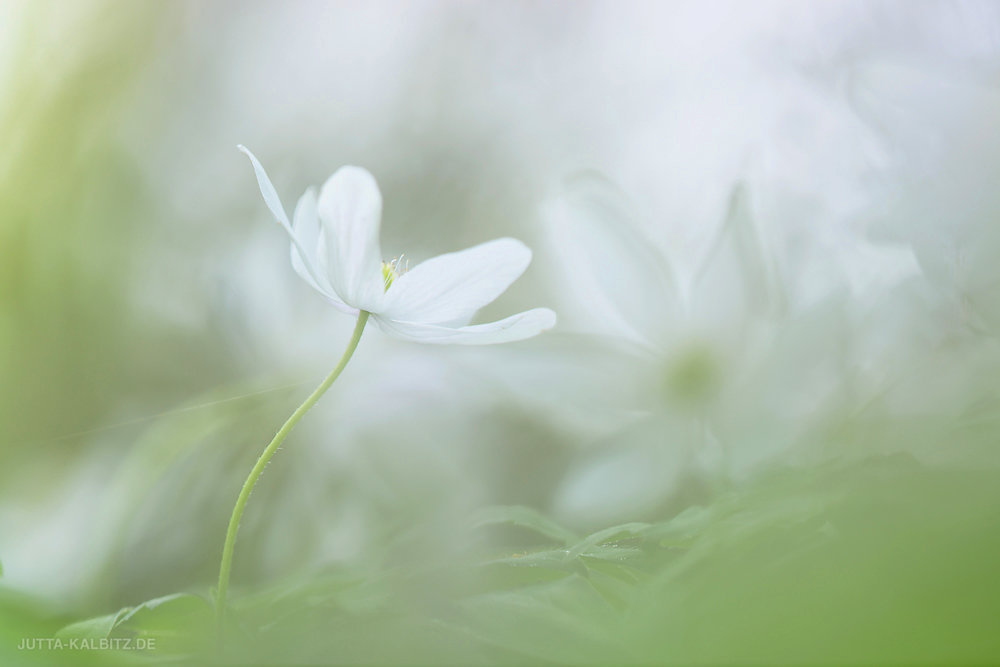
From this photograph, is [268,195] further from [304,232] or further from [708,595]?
[708,595]

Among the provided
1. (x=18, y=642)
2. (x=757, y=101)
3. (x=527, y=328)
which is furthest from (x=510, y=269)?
(x=757, y=101)

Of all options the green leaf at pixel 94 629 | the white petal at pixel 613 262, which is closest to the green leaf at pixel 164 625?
the green leaf at pixel 94 629

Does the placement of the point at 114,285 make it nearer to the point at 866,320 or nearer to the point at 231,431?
the point at 231,431

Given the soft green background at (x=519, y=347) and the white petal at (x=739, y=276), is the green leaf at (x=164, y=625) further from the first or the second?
the white petal at (x=739, y=276)

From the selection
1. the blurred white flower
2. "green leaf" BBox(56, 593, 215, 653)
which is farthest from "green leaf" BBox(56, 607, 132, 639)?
the blurred white flower

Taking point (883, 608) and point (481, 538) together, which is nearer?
point (883, 608)

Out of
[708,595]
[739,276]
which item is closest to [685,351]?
[739,276]

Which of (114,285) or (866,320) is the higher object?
(114,285)
